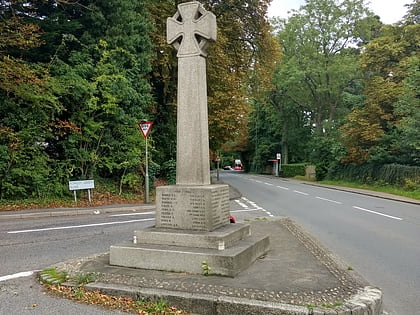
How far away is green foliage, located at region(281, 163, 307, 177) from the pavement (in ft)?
149

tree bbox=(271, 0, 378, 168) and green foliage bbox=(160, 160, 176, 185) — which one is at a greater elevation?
tree bbox=(271, 0, 378, 168)

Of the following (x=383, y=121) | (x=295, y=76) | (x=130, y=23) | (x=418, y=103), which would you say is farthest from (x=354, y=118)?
(x=130, y=23)

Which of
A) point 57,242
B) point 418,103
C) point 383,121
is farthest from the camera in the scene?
point 383,121

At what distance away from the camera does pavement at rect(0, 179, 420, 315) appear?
419cm

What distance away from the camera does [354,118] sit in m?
30.7

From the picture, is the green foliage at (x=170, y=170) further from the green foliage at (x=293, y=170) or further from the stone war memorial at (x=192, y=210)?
the green foliage at (x=293, y=170)

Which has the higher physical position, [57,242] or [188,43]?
[188,43]

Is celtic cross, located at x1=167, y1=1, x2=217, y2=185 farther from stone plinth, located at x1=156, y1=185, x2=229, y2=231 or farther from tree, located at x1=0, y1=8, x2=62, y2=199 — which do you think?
tree, located at x1=0, y1=8, x2=62, y2=199

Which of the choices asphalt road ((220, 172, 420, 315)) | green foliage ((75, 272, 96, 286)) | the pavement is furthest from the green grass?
green foliage ((75, 272, 96, 286))

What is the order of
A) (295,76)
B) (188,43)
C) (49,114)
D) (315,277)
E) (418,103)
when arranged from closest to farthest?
(315,277) < (188,43) < (49,114) < (418,103) < (295,76)

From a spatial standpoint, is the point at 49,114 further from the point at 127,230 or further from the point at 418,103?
the point at 418,103

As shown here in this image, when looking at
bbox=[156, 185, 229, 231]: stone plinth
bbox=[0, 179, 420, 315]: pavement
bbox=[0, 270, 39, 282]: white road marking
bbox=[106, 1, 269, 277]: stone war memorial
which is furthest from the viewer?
bbox=[156, 185, 229, 231]: stone plinth

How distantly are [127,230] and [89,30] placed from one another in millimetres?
11401

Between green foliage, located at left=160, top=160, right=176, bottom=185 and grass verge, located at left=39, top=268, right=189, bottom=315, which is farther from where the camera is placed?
green foliage, located at left=160, top=160, right=176, bottom=185
